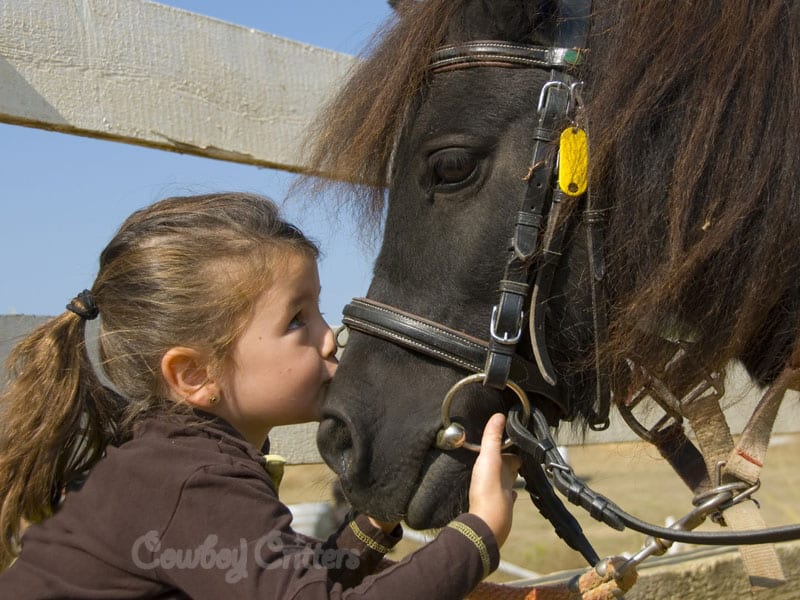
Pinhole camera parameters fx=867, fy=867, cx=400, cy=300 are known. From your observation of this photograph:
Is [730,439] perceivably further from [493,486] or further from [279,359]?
[279,359]

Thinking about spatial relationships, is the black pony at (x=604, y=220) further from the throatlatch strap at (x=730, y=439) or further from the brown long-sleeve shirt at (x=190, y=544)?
the brown long-sleeve shirt at (x=190, y=544)

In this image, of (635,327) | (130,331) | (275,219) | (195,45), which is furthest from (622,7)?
(195,45)

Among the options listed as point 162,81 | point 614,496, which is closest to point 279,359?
point 162,81

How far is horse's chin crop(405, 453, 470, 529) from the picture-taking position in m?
1.41

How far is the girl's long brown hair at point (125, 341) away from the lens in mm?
1320

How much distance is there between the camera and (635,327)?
147 centimetres

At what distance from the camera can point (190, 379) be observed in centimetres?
138

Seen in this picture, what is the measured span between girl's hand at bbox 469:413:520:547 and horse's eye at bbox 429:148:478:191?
407mm

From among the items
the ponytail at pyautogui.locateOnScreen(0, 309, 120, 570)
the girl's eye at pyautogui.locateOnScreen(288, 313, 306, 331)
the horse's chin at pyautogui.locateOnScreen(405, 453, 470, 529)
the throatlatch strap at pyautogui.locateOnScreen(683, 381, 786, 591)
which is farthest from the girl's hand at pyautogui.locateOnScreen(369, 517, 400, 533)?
the throatlatch strap at pyautogui.locateOnScreen(683, 381, 786, 591)

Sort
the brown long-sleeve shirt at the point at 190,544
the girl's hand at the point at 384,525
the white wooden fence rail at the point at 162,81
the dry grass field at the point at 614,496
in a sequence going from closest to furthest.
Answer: the brown long-sleeve shirt at the point at 190,544 < the girl's hand at the point at 384,525 < the white wooden fence rail at the point at 162,81 < the dry grass field at the point at 614,496

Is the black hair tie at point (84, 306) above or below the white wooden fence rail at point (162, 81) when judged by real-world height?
below

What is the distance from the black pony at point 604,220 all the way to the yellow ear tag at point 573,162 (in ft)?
0.06

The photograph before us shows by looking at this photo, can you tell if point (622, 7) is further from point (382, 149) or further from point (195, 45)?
point (195, 45)

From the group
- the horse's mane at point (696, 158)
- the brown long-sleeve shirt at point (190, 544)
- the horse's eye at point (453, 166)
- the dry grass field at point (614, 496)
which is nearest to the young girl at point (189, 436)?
the brown long-sleeve shirt at point (190, 544)
